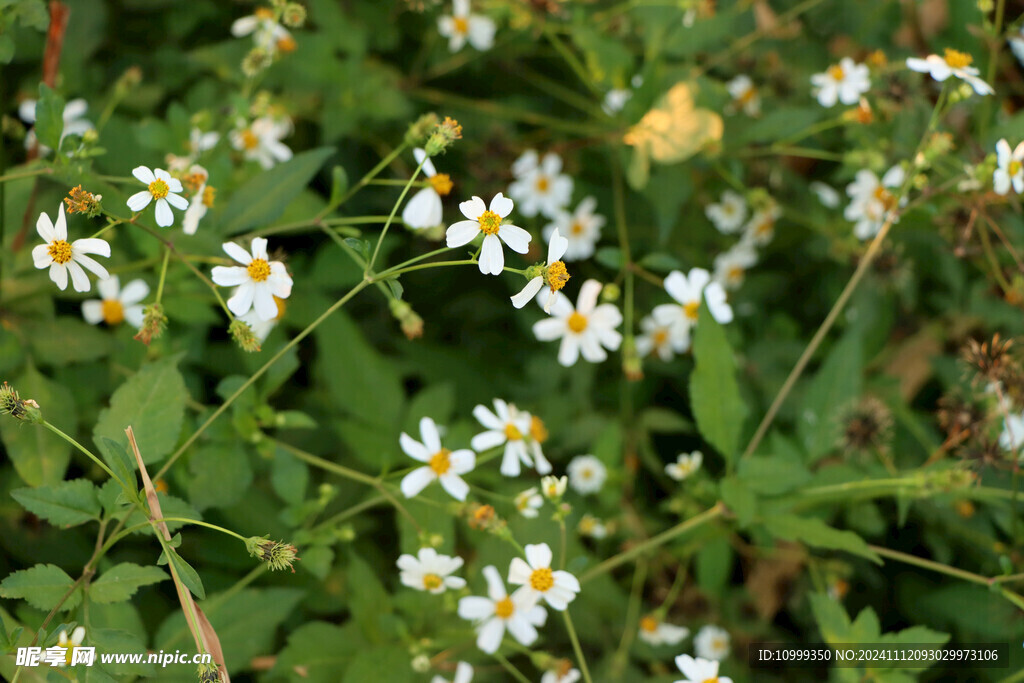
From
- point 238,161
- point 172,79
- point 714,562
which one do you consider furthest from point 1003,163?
point 172,79

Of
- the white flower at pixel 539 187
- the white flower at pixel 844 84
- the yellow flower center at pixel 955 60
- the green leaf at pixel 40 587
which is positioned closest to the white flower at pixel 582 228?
the white flower at pixel 539 187

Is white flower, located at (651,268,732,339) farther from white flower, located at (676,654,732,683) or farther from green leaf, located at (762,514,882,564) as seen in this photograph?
white flower, located at (676,654,732,683)

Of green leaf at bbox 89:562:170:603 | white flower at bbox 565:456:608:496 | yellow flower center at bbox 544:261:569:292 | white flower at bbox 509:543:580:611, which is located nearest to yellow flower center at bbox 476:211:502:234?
yellow flower center at bbox 544:261:569:292

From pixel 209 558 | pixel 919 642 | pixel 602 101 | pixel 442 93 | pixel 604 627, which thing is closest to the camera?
pixel 919 642

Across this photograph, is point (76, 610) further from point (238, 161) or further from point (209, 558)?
point (238, 161)

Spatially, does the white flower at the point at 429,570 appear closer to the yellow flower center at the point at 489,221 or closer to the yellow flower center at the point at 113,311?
the yellow flower center at the point at 489,221

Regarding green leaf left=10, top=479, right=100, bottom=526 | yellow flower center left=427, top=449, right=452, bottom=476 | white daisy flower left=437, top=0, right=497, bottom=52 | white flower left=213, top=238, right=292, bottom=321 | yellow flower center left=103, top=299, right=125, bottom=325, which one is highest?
white daisy flower left=437, top=0, right=497, bottom=52
